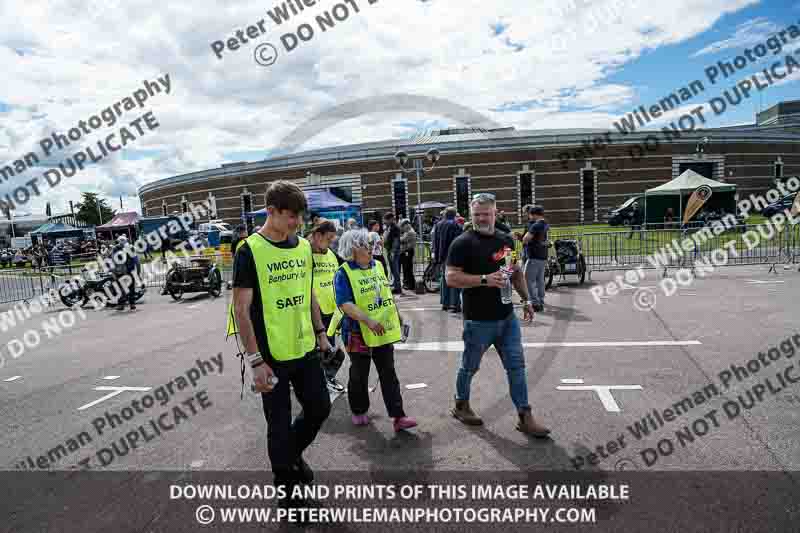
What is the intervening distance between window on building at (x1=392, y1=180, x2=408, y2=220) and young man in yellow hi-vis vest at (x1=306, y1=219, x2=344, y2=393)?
3893cm

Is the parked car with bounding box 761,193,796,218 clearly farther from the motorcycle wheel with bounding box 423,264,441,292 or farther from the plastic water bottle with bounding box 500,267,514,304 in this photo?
the plastic water bottle with bounding box 500,267,514,304

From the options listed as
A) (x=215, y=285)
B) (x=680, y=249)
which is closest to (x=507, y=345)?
Answer: (x=215, y=285)

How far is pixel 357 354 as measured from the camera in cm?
425

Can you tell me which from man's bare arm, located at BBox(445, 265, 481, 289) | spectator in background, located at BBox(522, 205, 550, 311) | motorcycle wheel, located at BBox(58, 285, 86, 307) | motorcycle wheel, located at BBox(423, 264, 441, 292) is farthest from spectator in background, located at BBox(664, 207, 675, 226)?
motorcycle wheel, located at BBox(58, 285, 86, 307)

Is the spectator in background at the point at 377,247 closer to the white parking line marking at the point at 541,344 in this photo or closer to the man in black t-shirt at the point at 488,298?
the man in black t-shirt at the point at 488,298

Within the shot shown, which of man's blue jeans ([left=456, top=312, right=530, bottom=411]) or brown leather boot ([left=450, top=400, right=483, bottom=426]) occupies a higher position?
man's blue jeans ([left=456, top=312, right=530, bottom=411])

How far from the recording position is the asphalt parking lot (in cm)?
367

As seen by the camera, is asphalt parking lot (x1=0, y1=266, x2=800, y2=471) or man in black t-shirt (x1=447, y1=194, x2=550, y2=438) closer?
asphalt parking lot (x1=0, y1=266, x2=800, y2=471)

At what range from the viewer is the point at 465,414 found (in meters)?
4.24

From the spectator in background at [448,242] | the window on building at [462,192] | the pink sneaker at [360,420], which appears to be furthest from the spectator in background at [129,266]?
the window on building at [462,192]

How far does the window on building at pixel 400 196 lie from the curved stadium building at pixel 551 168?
92mm

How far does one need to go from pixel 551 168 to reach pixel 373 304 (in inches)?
1621

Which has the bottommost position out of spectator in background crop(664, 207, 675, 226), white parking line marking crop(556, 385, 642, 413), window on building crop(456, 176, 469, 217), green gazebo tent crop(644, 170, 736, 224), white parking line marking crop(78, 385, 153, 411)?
white parking line marking crop(78, 385, 153, 411)

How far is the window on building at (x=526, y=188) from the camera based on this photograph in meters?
42.4
